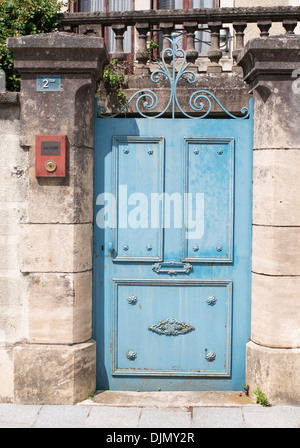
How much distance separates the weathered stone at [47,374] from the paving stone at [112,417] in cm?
31

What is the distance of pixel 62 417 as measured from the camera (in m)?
4.01

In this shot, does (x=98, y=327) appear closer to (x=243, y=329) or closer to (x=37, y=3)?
(x=243, y=329)

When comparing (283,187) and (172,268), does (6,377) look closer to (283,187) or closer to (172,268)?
(172,268)

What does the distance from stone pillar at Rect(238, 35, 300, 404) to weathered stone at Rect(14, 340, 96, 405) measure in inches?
63.0

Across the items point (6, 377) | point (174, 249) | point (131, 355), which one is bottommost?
point (6, 377)

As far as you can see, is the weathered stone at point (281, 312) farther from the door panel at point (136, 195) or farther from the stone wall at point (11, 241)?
the stone wall at point (11, 241)

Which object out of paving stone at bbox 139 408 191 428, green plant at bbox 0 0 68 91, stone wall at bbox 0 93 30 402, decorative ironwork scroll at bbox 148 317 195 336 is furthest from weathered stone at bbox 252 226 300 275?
green plant at bbox 0 0 68 91

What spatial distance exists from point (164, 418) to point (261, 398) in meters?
0.90

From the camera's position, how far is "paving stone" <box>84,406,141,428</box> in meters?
3.86

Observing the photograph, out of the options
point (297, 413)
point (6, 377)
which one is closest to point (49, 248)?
point (6, 377)

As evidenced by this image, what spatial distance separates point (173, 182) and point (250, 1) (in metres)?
5.28

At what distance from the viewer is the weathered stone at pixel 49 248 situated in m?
4.30

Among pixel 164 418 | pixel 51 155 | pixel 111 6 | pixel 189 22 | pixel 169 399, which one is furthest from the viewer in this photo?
pixel 111 6

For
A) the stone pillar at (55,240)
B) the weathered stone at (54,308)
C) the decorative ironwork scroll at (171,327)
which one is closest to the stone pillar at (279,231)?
the decorative ironwork scroll at (171,327)
